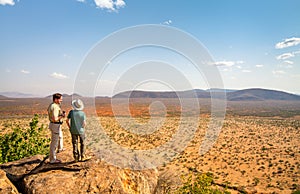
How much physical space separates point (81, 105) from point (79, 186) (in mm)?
2298

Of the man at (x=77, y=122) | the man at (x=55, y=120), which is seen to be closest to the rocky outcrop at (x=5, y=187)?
the man at (x=55, y=120)

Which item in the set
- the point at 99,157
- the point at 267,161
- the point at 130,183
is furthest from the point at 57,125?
the point at 267,161

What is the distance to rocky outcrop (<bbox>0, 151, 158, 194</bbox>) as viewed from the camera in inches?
242

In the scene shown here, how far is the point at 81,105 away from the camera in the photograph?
7.40 metres

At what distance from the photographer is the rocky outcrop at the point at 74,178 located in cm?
614

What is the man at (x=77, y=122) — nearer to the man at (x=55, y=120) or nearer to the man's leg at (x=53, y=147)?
the man at (x=55, y=120)

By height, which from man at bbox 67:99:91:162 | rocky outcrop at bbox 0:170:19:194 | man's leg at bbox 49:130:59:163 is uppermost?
man at bbox 67:99:91:162

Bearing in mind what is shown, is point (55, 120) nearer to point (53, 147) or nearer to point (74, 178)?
point (53, 147)

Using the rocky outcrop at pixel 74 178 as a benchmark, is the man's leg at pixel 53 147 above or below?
above

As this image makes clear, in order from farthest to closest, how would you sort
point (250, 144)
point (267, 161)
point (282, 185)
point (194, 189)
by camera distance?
1. point (250, 144)
2. point (267, 161)
3. point (282, 185)
4. point (194, 189)

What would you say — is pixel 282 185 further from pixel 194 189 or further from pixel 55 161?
pixel 55 161

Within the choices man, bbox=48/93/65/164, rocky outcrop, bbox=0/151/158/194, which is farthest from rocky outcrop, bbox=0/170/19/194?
man, bbox=48/93/65/164

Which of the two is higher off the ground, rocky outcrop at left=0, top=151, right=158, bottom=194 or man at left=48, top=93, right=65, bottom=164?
man at left=48, top=93, right=65, bottom=164

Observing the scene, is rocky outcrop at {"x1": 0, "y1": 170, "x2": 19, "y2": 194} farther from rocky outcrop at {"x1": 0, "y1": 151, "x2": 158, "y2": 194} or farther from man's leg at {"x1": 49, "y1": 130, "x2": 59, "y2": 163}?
man's leg at {"x1": 49, "y1": 130, "x2": 59, "y2": 163}
